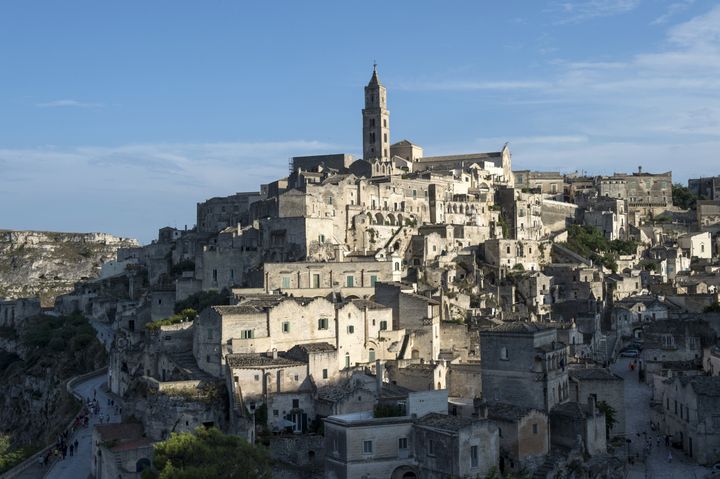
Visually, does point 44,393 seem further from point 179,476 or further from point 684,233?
point 684,233

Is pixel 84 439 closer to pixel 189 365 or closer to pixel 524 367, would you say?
pixel 189 365

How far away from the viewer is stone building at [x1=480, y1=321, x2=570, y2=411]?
39.2m

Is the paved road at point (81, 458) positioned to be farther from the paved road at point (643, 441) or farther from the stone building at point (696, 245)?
the stone building at point (696, 245)

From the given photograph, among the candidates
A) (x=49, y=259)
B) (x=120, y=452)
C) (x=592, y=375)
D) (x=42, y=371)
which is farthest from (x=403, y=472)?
(x=49, y=259)

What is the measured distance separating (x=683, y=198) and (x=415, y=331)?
68259mm

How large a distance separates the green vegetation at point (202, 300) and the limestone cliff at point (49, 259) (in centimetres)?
5154

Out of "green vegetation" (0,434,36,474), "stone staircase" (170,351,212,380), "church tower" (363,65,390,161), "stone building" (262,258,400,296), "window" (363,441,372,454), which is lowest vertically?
"green vegetation" (0,434,36,474)

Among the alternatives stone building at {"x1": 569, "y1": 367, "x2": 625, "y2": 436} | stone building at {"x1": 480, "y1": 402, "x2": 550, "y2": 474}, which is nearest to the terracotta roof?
stone building at {"x1": 480, "y1": 402, "x2": 550, "y2": 474}

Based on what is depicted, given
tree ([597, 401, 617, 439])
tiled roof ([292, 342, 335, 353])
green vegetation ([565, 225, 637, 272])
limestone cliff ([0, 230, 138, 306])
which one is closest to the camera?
tree ([597, 401, 617, 439])

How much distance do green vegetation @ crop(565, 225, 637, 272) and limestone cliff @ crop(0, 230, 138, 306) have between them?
5764 centimetres

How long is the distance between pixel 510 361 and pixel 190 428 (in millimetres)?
14259

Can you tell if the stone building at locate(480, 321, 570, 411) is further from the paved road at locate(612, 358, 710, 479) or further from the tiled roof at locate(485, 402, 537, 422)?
the paved road at locate(612, 358, 710, 479)

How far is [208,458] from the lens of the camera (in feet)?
114

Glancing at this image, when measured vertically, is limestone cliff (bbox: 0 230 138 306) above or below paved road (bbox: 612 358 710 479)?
above
